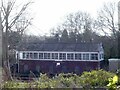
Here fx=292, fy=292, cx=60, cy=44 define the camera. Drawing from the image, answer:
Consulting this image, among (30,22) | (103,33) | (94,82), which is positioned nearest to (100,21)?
(103,33)

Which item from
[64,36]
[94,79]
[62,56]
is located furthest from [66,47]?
[94,79]

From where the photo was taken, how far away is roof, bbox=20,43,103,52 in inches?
541

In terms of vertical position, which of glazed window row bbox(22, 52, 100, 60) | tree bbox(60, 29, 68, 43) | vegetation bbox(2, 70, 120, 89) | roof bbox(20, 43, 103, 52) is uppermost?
tree bbox(60, 29, 68, 43)

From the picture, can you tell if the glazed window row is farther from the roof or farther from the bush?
the bush

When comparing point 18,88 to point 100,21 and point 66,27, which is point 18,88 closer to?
point 100,21

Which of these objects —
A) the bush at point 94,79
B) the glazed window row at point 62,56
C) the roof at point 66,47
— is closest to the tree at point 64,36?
the roof at point 66,47

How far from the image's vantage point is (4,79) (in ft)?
11.4

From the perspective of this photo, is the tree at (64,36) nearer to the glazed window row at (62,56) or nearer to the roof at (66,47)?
the roof at (66,47)

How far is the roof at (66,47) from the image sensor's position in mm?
13750

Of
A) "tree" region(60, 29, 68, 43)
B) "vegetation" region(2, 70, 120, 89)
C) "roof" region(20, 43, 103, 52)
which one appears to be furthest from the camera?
"tree" region(60, 29, 68, 43)

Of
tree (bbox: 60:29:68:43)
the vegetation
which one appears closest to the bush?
the vegetation

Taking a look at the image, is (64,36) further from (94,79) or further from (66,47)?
(94,79)

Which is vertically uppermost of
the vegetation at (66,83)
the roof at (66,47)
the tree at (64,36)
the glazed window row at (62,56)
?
the tree at (64,36)

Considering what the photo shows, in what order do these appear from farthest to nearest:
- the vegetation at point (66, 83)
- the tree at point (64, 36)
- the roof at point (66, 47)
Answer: the tree at point (64, 36), the roof at point (66, 47), the vegetation at point (66, 83)
